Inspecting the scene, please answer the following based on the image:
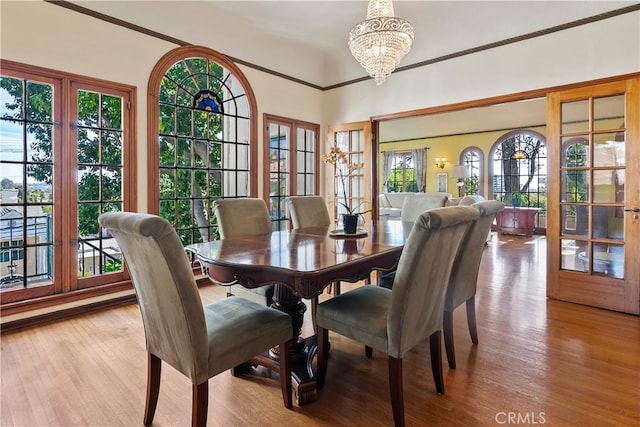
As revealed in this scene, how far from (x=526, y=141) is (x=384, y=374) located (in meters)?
9.15

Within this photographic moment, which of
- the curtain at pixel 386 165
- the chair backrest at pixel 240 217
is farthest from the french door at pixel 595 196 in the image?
the curtain at pixel 386 165

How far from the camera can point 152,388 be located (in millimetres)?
1665

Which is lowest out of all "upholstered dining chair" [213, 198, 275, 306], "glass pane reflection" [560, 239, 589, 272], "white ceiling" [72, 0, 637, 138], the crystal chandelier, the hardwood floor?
the hardwood floor

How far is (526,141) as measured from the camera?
9.18m

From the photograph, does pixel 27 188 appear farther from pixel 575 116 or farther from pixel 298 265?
pixel 575 116

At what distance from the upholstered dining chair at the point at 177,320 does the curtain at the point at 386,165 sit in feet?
33.2

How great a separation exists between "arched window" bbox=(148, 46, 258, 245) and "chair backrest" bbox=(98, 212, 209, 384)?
2.39 meters

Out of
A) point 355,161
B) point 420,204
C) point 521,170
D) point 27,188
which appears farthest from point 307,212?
point 521,170

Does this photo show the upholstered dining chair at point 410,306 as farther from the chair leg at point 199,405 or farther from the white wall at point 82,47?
the white wall at point 82,47

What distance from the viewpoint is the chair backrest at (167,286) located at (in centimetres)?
129

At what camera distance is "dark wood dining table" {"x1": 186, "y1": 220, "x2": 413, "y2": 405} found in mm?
1582

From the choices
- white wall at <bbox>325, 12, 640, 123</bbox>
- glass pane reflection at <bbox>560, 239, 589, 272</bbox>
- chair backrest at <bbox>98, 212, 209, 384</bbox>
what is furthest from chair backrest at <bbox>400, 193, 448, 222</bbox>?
chair backrest at <bbox>98, 212, 209, 384</bbox>

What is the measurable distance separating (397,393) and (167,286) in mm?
1127

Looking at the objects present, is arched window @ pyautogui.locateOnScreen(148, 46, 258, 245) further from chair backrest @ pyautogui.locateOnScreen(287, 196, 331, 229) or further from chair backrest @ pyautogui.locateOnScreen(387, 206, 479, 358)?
chair backrest @ pyautogui.locateOnScreen(387, 206, 479, 358)
